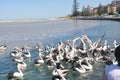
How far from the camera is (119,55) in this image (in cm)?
468

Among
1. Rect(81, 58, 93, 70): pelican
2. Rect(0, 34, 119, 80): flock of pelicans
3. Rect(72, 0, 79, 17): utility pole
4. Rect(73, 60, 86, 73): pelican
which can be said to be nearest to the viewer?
Rect(0, 34, 119, 80): flock of pelicans

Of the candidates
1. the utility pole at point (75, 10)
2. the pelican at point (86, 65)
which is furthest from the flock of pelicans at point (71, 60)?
the utility pole at point (75, 10)

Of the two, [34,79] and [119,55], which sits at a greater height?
[119,55]

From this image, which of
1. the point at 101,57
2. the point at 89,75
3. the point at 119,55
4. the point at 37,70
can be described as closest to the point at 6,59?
the point at 37,70

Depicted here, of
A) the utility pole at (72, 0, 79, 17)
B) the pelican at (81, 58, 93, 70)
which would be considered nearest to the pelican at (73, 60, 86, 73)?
the pelican at (81, 58, 93, 70)

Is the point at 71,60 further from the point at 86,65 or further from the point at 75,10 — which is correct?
the point at 75,10

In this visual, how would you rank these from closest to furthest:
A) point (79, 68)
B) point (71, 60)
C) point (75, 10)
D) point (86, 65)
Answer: point (79, 68)
point (86, 65)
point (71, 60)
point (75, 10)

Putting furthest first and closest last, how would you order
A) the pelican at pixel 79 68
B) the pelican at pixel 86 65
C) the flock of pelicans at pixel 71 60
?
the pelican at pixel 86 65
the pelican at pixel 79 68
the flock of pelicans at pixel 71 60

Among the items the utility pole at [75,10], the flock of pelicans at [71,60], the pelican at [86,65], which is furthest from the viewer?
the utility pole at [75,10]

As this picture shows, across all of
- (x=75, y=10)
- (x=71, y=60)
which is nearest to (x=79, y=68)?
(x=71, y=60)

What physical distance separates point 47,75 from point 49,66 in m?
2.63

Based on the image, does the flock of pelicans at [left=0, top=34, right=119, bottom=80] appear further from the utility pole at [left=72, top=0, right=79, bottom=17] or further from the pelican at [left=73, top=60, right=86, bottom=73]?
the utility pole at [left=72, top=0, right=79, bottom=17]

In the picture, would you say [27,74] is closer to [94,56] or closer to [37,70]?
[37,70]

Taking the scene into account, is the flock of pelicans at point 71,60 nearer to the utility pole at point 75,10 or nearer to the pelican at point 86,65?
the pelican at point 86,65
